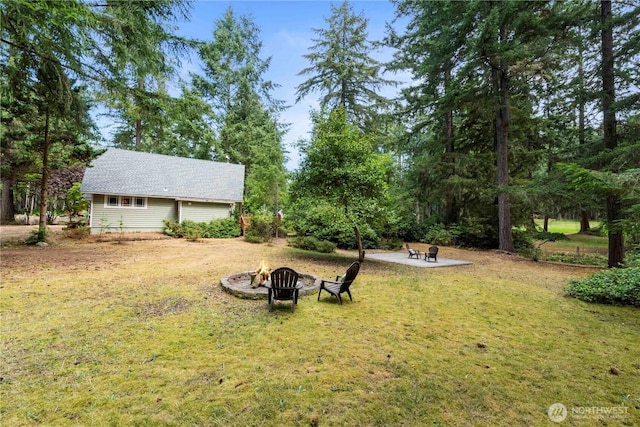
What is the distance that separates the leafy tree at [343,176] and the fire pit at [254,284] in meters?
3.25

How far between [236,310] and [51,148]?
14.7 m

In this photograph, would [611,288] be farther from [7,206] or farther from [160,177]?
[7,206]

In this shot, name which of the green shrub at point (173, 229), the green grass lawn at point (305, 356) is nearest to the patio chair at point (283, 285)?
the green grass lawn at point (305, 356)

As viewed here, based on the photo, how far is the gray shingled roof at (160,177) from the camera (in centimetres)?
1678

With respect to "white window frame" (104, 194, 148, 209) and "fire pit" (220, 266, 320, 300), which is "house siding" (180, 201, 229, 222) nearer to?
"white window frame" (104, 194, 148, 209)

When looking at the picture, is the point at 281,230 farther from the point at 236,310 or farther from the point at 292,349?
the point at 292,349

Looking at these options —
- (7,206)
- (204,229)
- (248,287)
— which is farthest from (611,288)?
(7,206)

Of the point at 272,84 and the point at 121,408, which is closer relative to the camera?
the point at 121,408

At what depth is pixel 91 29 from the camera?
7.45m

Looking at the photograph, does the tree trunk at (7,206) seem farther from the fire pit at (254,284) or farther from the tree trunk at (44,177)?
the fire pit at (254,284)

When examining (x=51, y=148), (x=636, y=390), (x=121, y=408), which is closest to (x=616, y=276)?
(x=636, y=390)

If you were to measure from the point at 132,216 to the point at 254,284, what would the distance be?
14934 mm

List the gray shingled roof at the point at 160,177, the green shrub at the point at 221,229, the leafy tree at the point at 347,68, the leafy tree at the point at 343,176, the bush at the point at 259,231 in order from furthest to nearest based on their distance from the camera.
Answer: the leafy tree at the point at 347,68, the green shrub at the point at 221,229, the gray shingled roof at the point at 160,177, the bush at the point at 259,231, the leafy tree at the point at 343,176

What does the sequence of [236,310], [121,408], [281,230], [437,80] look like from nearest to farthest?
[121,408] < [236,310] < [437,80] < [281,230]
